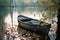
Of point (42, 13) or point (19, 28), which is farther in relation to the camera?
point (19, 28)

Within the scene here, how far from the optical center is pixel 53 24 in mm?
4402

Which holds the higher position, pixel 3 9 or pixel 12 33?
pixel 3 9

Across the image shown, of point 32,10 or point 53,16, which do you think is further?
point 32,10

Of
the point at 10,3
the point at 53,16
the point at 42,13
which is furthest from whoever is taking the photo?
the point at 10,3

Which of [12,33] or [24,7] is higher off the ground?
[24,7]

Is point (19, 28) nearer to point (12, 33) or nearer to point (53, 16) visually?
point (12, 33)

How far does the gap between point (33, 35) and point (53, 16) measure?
86cm

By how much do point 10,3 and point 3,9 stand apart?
210mm

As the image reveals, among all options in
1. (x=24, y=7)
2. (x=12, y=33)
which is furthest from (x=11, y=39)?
(x=24, y=7)

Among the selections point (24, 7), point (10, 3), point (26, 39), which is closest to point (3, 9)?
point (10, 3)

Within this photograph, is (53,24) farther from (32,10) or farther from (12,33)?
(12,33)

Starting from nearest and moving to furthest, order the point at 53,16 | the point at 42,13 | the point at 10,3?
1. the point at 53,16
2. the point at 42,13
3. the point at 10,3

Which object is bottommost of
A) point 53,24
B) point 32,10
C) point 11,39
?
point 11,39

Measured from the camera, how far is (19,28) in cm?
448
